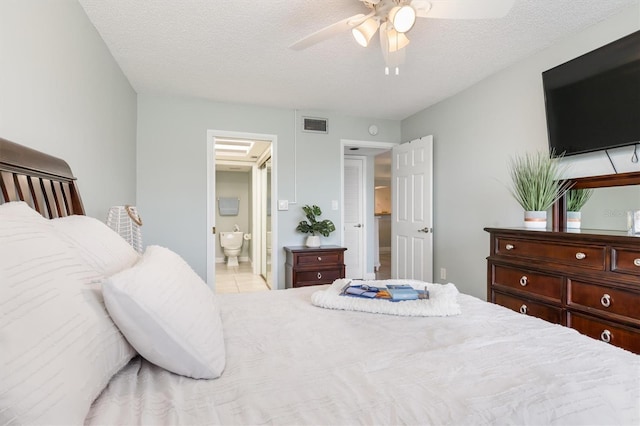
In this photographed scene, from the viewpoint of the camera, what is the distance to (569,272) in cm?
185

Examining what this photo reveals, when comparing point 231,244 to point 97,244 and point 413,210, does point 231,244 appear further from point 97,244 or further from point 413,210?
point 97,244

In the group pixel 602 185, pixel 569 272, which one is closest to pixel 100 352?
pixel 569 272

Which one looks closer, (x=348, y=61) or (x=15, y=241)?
(x=15, y=241)

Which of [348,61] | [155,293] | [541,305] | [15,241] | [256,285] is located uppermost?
[348,61]

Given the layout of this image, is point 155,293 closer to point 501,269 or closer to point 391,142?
point 501,269

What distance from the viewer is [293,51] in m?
2.52

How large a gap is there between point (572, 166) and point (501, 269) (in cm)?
93

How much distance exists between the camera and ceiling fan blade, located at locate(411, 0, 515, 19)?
1.53 meters

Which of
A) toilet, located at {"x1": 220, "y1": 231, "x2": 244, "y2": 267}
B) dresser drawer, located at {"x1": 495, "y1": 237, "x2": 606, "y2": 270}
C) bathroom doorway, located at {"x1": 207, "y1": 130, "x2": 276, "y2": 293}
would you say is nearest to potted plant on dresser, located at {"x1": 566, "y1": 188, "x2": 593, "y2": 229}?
dresser drawer, located at {"x1": 495, "y1": 237, "x2": 606, "y2": 270}

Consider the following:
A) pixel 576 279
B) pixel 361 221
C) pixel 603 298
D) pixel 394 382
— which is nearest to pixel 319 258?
pixel 361 221

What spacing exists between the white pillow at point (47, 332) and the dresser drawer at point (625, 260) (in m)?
2.22

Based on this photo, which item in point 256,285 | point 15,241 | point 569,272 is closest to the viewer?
point 15,241

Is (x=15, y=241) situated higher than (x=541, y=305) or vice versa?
(x=15, y=241)

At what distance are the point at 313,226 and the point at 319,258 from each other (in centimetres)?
42
